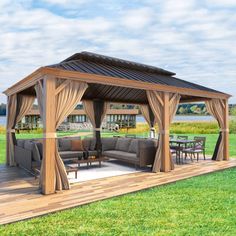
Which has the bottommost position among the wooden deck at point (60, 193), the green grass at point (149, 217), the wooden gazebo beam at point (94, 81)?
the green grass at point (149, 217)

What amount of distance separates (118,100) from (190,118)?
83.1ft

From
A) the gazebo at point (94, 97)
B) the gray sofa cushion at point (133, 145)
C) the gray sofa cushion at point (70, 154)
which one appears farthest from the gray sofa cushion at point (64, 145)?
the gray sofa cushion at point (133, 145)

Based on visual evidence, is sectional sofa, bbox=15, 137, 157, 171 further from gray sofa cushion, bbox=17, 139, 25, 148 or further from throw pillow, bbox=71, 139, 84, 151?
throw pillow, bbox=71, 139, 84, 151

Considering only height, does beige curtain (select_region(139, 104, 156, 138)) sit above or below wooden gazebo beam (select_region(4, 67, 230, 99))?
below

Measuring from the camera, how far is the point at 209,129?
25.8 m

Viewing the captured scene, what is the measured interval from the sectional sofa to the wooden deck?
490mm

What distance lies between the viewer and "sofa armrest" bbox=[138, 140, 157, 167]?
7883 millimetres

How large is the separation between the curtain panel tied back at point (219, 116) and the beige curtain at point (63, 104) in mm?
6105

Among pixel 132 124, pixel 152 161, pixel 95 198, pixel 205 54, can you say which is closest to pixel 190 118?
pixel 132 124

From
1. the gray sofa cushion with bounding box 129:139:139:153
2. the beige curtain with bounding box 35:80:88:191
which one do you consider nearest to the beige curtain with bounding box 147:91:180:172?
the gray sofa cushion with bounding box 129:139:139:153

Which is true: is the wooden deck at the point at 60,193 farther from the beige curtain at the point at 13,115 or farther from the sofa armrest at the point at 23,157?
the beige curtain at the point at 13,115

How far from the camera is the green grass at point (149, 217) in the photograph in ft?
11.5

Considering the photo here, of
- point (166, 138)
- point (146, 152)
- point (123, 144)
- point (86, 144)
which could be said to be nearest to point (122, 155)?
point (123, 144)

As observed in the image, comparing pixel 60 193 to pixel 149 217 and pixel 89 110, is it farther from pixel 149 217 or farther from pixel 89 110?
pixel 89 110
